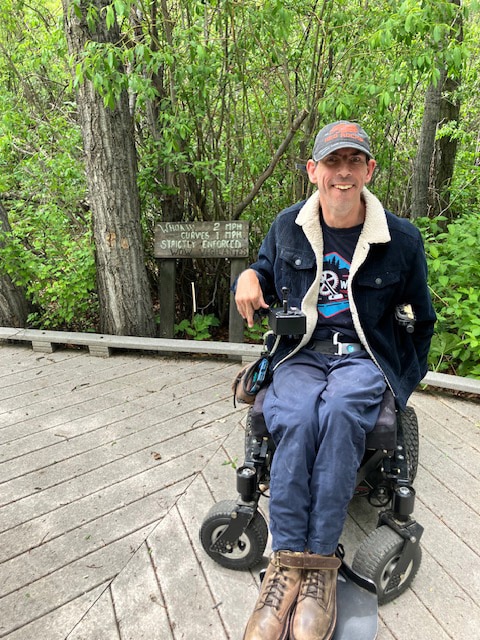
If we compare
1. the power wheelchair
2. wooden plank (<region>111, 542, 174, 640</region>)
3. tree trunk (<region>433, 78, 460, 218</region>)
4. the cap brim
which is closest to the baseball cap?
the cap brim

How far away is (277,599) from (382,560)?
0.38 metres

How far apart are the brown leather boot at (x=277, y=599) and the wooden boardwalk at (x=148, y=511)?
17 centimetres

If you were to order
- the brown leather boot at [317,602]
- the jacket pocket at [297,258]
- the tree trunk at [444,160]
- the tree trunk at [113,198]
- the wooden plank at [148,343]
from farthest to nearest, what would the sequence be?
the tree trunk at [444,160] < the wooden plank at [148,343] < the tree trunk at [113,198] < the jacket pocket at [297,258] < the brown leather boot at [317,602]

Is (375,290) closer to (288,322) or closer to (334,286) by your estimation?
(334,286)

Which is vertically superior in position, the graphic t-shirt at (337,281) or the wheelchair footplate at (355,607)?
the graphic t-shirt at (337,281)

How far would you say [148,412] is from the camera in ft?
9.16

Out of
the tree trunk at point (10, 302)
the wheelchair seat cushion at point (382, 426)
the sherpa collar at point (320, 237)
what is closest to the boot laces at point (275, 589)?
the wheelchair seat cushion at point (382, 426)

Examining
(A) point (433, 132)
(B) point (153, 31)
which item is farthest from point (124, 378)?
(A) point (433, 132)

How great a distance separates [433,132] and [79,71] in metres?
3.24

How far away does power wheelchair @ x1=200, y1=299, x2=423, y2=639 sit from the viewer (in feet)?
5.03

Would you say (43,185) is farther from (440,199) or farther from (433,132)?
(440,199)

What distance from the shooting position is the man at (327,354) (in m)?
1.41

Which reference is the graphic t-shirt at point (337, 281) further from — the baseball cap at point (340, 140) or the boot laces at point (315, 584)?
the boot laces at point (315, 584)

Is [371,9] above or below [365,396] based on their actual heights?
above
